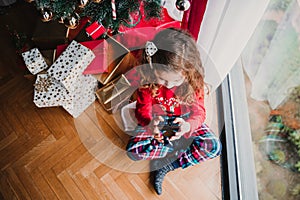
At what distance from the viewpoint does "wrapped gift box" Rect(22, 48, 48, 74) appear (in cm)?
132

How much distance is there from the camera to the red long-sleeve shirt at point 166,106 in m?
1.17

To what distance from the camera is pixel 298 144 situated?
3.45 ft

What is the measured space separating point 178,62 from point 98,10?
1.13 ft

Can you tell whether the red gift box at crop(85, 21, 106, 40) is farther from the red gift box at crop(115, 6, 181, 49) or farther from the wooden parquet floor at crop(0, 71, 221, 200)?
the wooden parquet floor at crop(0, 71, 221, 200)

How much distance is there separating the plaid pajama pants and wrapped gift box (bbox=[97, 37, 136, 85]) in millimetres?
317

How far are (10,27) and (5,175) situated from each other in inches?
35.6

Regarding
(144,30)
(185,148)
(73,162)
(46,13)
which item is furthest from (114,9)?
(73,162)

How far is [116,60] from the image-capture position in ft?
4.50

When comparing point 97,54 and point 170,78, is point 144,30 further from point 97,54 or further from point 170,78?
point 170,78

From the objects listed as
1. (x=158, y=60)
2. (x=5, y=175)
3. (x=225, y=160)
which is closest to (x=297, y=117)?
(x=225, y=160)

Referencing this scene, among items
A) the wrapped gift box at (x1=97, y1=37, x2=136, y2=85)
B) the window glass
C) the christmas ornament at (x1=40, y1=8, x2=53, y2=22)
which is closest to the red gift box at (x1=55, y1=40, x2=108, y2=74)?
the wrapped gift box at (x1=97, y1=37, x2=136, y2=85)

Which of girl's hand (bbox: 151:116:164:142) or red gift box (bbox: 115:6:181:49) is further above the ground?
red gift box (bbox: 115:6:181:49)

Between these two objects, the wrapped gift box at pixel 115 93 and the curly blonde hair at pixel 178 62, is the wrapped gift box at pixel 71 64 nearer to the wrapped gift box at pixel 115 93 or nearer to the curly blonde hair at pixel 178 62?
the wrapped gift box at pixel 115 93

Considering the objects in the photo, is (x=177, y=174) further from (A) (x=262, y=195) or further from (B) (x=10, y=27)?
(B) (x=10, y=27)
